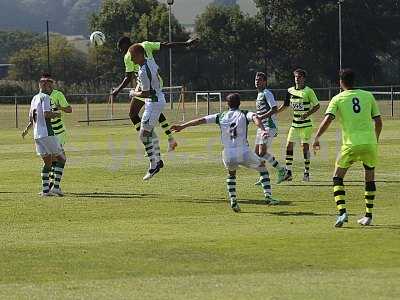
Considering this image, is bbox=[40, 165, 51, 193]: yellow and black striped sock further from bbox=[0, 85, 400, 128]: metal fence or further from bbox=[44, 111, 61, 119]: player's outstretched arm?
bbox=[0, 85, 400, 128]: metal fence

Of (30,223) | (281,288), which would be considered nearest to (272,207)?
(30,223)

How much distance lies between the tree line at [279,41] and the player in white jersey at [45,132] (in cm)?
7012

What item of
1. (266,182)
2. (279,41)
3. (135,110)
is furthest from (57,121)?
(279,41)

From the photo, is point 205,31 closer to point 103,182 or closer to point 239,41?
point 239,41

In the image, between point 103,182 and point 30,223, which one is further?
point 103,182

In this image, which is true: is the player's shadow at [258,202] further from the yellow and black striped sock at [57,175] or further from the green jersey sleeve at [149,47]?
the green jersey sleeve at [149,47]

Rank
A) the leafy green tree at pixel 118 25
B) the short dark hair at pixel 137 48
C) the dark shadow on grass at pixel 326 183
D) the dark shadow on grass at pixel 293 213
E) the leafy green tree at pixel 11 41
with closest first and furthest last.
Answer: the dark shadow on grass at pixel 293 213 → the short dark hair at pixel 137 48 → the dark shadow on grass at pixel 326 183 → the leafy green tree at pixel 118 25 → the leafy green tree at pixel 11 41

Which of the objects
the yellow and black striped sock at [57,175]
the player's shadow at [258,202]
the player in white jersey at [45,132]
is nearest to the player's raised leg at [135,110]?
the player in white jersey at [45,132]

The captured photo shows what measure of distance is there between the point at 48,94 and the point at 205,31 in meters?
75.9

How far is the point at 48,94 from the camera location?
63.9 ft

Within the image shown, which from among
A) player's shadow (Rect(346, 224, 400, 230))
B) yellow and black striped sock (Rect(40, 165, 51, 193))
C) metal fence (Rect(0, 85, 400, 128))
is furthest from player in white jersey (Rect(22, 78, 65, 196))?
metal fence (Rect(0, 85, 400, 128))

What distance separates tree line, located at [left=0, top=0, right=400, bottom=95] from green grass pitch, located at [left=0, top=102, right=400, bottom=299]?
219ft

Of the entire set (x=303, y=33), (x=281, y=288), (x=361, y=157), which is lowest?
(x=281, y=288)

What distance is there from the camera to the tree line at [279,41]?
295 feet
